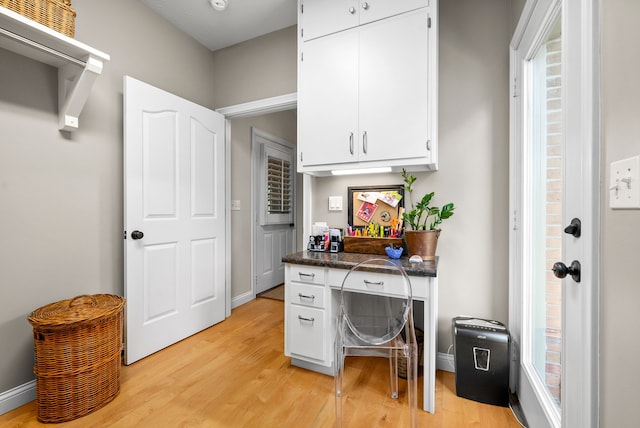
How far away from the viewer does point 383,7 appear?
5.89ft

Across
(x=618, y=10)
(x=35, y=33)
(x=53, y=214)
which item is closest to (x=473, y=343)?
(x=618, y=10)

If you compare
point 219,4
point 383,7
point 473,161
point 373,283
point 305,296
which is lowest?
point 305,296

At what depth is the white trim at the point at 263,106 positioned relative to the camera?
8.12 feet

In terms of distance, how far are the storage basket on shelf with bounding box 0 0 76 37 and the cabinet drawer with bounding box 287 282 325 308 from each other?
1.98 m

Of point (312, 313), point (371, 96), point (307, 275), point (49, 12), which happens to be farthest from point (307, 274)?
point (49, 12)

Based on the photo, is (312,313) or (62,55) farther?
(312,313)

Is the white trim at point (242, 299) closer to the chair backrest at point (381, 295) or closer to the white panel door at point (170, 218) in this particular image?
the white panel door at point (170, 218)

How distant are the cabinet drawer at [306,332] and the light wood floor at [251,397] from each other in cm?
18

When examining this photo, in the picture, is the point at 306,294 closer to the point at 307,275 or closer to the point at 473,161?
the point at 307,275

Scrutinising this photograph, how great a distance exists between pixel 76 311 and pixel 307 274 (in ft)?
4.23

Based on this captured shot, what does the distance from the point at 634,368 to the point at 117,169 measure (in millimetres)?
2738

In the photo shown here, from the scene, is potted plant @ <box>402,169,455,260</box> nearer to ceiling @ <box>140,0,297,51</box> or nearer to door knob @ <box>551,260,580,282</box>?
door knob @ <box>551,260,580,282</box>

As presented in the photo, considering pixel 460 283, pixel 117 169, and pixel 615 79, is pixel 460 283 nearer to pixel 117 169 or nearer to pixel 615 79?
pixel 615 79

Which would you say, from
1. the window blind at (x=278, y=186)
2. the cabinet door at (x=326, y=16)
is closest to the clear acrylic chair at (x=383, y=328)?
the cabinet door at (x=326, y=16)
